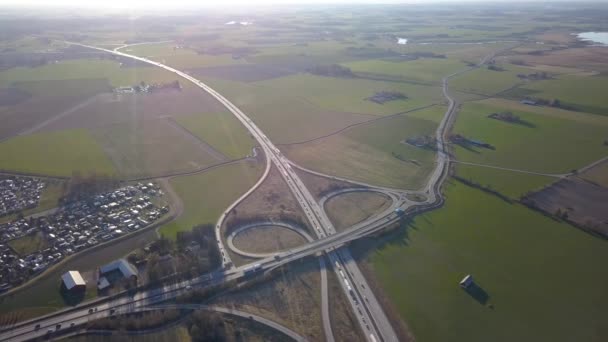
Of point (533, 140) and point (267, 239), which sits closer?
point (267, 239)

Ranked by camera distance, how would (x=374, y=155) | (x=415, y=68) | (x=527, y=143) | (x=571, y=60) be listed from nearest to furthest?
(x=374, y=155) < (x=527, y=143) < (x=415, y=68) < (x=571, y=60)

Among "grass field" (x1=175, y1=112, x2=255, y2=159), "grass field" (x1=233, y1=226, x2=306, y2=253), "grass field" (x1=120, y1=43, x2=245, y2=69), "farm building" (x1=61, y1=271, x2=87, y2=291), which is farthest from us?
"grass field" (x1=120, y1=43, x2=245, y2=69)

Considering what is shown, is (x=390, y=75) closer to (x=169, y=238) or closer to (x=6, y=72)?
(x=169, y=238)

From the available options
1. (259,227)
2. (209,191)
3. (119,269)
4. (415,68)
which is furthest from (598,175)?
(415,68)

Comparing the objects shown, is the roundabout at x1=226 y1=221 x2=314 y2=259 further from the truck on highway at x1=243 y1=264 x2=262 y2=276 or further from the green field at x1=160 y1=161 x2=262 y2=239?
the green field at x1=160 y1=161 x2=262 y2=239

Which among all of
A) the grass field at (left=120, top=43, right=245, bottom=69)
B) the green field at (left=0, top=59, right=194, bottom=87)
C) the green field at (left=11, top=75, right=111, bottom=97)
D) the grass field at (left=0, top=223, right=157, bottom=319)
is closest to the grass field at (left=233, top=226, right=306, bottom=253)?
the grass field at (left=0, top=223, right=157, bottom=319)

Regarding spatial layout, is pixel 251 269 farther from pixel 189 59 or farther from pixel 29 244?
pixel 189 59

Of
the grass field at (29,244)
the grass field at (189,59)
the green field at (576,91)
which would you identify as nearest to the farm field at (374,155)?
the grass field at (29,244)
